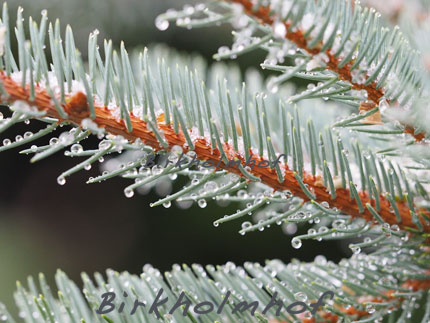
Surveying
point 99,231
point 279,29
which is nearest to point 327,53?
point 279,29

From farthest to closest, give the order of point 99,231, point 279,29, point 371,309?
1. point 99,231
2. point 371,309
3. point 279,29

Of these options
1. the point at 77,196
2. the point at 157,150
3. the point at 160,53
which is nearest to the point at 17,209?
the point at 77,196

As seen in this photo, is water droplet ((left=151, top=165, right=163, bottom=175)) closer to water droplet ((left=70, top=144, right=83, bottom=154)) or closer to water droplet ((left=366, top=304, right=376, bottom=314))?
water droplet ((left=70, top=144, right=83, bottom=154))

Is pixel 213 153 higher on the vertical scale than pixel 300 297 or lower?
higher

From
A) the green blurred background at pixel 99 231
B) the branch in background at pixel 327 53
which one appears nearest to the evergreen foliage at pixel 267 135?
the branch in background at pixel 327 53

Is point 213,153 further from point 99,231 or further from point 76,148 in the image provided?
point 99,231

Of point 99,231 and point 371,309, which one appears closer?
point 371,309

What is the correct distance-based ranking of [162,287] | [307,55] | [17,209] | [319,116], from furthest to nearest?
[17,209], [319,116], [162,287], [307,55]

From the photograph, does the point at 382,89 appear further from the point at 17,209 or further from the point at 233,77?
the point at 17,209
